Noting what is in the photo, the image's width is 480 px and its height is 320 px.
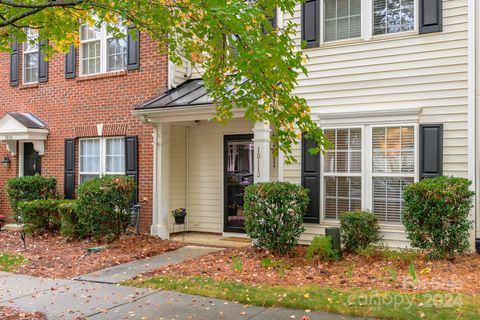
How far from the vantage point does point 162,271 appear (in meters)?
7.51

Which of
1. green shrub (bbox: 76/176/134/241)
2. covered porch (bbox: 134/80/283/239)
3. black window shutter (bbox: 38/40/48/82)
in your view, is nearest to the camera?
green shrub (bbox: 76/176/134/241)

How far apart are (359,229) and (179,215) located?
171 inches

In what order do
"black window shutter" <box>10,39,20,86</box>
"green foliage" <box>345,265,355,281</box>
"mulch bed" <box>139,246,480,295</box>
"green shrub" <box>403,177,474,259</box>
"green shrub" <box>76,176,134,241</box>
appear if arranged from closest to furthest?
"mulch bed" <box>139,246,480,295</box> → "green foliage" <box>345,265,355,281</box> → "green shrub" <box>403,177,474,259</box> → "green shrub" <box>76,176,134,241</box> → "black window shutter" <box>10,39,20,86</box>

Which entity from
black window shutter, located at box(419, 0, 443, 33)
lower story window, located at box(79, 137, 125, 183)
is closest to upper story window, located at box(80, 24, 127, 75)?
lower story window, located at box(79, 137, 125, 183)

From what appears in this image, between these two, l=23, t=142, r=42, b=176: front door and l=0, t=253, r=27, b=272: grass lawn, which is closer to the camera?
l=0, t=253, r=27, b=272: grass lawn

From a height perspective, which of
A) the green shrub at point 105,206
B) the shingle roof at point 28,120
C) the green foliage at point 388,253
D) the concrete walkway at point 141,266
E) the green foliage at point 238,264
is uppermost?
the shingle roof at point 28,120

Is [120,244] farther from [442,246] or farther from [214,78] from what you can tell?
[442,246]

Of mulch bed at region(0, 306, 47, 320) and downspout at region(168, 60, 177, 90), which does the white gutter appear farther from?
mulch bed at region(0, 306, 47, 320)

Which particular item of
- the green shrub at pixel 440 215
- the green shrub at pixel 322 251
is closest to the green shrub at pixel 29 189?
the green shrub at pixel 322 251

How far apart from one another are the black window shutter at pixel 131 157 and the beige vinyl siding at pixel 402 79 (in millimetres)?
3756

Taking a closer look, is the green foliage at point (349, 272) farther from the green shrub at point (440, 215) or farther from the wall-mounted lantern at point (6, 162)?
the wall-mounted lantern at point (6, 162)

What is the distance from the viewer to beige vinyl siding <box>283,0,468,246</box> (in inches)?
298

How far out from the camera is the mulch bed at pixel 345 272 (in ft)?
19.8

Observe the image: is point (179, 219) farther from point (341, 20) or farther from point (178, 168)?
point (341, 20)
